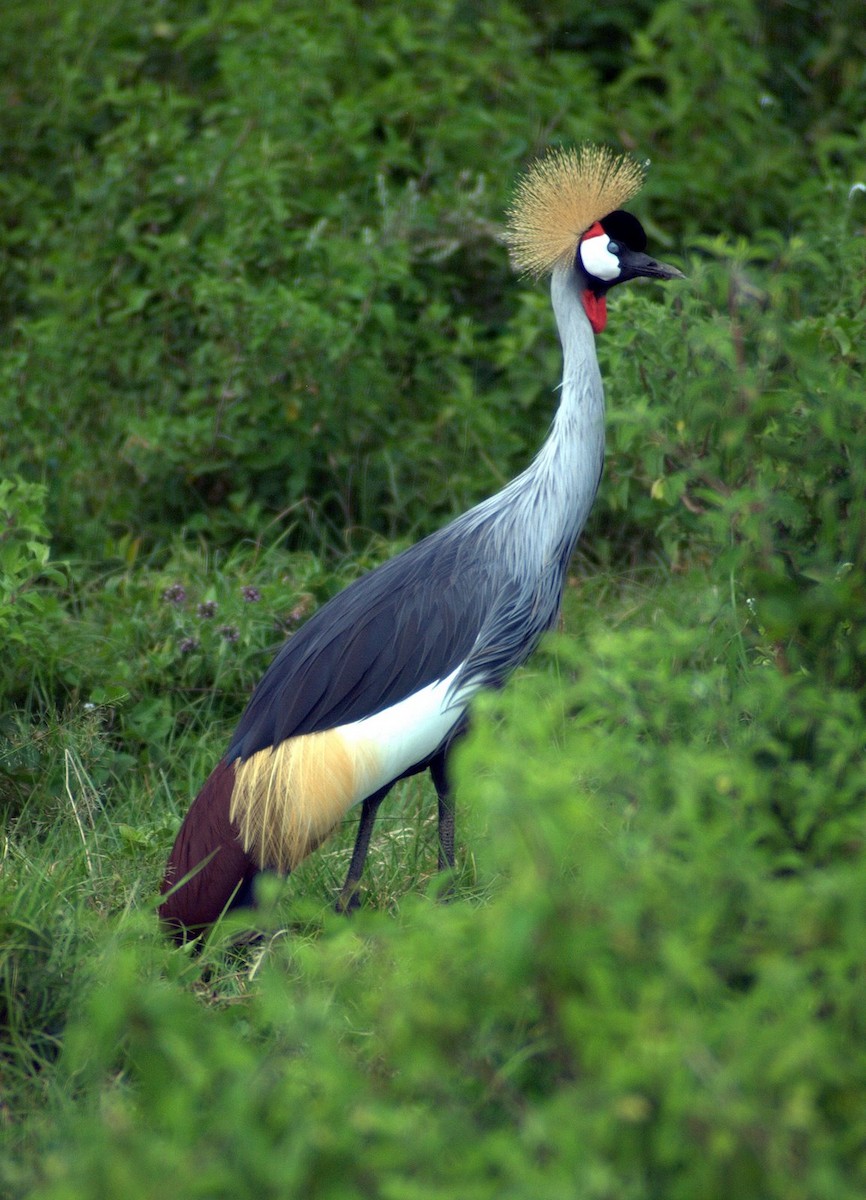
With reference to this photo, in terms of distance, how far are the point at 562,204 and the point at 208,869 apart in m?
1.43

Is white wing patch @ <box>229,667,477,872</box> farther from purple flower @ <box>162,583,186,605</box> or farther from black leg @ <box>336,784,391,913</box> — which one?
purple flower @ <box>162,583,186,605</box>

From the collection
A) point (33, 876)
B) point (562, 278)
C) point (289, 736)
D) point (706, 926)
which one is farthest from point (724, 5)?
point (706, 926)

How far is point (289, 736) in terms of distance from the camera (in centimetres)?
235

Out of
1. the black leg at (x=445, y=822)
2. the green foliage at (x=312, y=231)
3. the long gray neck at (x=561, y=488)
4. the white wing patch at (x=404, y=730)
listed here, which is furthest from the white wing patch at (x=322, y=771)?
the green foliage at (x=312, y=231)

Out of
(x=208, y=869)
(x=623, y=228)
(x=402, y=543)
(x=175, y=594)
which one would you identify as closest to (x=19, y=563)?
(x=175, y=594)

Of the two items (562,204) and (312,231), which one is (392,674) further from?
(312,231)

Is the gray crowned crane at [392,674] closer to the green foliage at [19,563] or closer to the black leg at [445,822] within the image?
the black leg at [445,822]

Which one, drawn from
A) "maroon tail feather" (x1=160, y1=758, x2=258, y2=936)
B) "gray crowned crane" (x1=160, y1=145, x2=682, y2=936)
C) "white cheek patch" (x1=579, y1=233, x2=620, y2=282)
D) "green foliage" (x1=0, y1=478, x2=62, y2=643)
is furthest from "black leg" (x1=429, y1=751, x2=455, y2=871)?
"white cheek patch" (x1=579, y1=233, x2=620, y2=282)

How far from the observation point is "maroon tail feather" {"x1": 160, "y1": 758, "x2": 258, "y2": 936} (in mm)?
2297

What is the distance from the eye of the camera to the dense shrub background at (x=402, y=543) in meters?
1.28

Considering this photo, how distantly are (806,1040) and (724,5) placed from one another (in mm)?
3539

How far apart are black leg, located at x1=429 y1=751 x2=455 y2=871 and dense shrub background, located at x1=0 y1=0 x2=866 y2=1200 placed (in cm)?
9

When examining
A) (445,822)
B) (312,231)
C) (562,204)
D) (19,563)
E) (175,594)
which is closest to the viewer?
(445,822)

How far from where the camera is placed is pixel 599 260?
2617 mm
